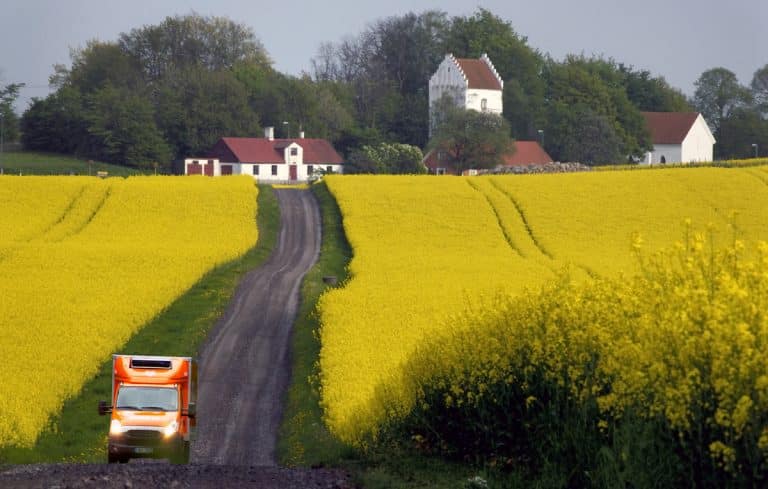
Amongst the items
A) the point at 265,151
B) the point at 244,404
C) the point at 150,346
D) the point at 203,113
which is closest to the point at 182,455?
the point at 244,404

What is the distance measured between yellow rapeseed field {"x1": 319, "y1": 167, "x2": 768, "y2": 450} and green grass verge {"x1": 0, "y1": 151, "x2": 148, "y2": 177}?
4501cm

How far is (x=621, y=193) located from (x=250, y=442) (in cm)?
5163

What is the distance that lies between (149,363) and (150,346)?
45.2 feet

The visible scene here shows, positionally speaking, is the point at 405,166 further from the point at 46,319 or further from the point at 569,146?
the point at 46,319

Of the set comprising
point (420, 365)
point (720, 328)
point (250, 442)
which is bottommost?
point (250, 442)

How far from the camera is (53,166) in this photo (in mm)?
127750

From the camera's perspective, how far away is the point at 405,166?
125 metres

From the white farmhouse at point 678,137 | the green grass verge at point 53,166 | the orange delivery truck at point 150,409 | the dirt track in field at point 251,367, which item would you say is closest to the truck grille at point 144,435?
the orange delivery truck at point 150,409

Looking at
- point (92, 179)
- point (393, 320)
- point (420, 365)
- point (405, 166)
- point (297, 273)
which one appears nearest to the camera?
point (420, 365)

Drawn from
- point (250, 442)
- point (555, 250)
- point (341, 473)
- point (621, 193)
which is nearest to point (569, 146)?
point (621, 193)

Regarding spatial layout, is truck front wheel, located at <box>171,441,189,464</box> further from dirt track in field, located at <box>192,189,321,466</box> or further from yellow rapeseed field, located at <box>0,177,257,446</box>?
yellow rapeseed field, located at <box>0,177,257,446</box>

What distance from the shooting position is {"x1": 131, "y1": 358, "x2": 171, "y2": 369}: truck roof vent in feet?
89.6

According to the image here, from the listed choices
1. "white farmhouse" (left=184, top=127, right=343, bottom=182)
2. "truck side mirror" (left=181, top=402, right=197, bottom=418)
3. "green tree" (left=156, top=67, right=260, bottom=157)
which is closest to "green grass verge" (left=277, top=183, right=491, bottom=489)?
"truck side mirror" (left=181, top=402, right=197, bottom=418)

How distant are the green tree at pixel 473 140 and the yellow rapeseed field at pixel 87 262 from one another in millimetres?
41656
